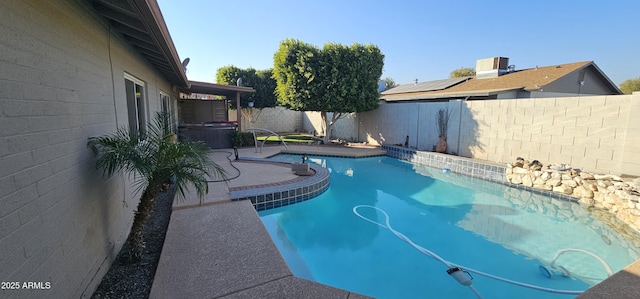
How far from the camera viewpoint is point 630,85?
30.4 metres

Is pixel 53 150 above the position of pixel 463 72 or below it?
below

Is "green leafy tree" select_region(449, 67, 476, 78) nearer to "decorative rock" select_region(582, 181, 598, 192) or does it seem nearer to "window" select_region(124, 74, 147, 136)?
"decorative rock" select_region(582, 181, 598, 192)

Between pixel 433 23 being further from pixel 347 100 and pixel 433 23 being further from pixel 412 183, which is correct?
pixel 412 183

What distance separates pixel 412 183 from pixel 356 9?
8.55 metres

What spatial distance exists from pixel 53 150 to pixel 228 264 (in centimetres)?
191

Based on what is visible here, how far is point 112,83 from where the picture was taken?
158 inches

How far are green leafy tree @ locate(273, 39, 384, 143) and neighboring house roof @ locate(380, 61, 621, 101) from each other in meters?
4.17

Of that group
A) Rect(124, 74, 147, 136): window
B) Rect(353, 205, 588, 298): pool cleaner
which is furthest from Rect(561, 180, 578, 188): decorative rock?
Rect(124, 74, 147, 136): window

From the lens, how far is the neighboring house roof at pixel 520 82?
13562 mm

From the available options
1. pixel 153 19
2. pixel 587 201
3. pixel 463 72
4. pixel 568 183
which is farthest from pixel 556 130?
pixel 463 72

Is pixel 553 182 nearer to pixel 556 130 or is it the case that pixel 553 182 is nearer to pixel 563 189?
pixel 563 189

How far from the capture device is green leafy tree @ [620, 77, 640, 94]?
2938 cm

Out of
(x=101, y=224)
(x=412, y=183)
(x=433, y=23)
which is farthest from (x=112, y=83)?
(x=433, y=23)

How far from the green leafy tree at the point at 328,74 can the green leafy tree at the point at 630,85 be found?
3396 cm
